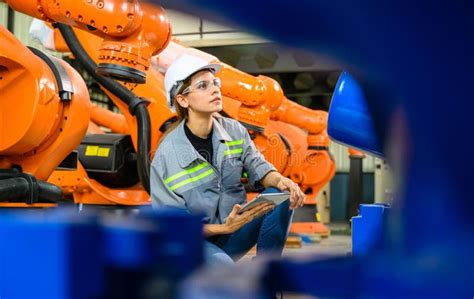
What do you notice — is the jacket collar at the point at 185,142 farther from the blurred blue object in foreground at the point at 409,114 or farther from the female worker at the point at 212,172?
the blurred blue object in foreground at the point at 409,114

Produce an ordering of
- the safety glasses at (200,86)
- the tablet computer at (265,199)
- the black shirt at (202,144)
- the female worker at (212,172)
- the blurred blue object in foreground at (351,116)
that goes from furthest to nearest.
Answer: the safety glasses at (200,86)
the black shirt at (202,144)
the female worker at (212,172)
the tablet computer at (265,199)
the blurred blue object in foreground at (351,116)

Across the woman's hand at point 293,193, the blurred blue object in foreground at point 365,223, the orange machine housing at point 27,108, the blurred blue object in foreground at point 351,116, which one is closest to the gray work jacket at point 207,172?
the woman's hand at point 293,193

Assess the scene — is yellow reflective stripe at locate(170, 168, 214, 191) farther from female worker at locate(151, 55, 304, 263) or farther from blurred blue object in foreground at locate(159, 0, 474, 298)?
blurred blue object in foreground at locate(159, 0, 474, 298)

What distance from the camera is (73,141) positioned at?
10.0ft

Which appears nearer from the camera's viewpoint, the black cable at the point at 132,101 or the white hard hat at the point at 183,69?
the white hard hat at the point at 183,69

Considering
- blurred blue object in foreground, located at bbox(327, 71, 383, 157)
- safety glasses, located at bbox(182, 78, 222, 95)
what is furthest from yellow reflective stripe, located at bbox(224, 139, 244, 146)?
blurred blue object in foreground, located at bbox(327, 71, 383, 157)

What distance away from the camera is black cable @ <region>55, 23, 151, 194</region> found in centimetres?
429

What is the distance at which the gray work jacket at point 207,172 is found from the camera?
232 cm

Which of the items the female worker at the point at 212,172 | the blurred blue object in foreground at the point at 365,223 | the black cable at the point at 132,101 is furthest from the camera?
the black cable at the point at 132,101

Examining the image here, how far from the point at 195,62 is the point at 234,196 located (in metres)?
0.65

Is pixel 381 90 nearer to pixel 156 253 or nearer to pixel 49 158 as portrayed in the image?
pixel 156 253

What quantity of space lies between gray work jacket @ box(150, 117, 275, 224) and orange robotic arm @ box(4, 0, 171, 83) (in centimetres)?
41

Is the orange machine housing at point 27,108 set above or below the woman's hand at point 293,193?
above

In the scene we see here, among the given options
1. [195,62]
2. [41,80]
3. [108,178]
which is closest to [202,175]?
[195,62]
